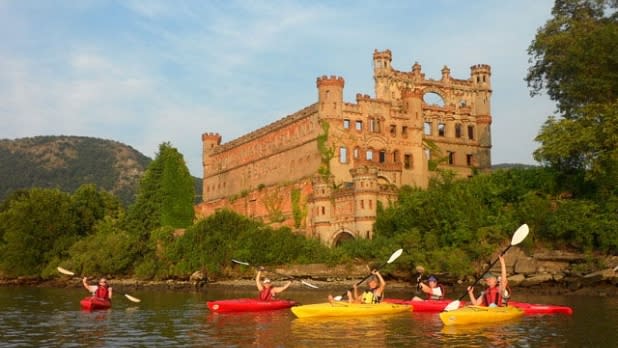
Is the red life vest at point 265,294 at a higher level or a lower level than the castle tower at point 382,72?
lower

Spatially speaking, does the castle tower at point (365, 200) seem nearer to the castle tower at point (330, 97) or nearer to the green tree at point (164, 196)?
the castle tower at point (330, 97)

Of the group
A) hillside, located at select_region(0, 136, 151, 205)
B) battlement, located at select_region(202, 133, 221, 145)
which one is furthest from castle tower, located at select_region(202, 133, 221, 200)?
hillside, located at select_region(0, 136, 151, 205)

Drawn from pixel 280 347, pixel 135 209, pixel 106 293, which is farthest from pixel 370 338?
pixel 135 209

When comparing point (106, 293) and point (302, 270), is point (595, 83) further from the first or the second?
point (106, 293)

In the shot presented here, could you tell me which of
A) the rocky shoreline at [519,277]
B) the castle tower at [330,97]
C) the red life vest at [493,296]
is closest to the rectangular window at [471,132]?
the castle tower at [330,97]

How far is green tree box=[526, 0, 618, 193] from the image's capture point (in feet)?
117

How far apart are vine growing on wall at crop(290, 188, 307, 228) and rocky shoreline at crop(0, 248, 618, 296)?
7.76 metres

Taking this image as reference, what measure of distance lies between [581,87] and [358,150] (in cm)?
1968

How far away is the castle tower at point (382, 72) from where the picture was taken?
198ft

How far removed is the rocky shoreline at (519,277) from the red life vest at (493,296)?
40.3ft

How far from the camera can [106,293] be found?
29.2 meters

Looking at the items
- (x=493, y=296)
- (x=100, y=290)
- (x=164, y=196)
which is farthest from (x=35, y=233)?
(x=493, y=296)

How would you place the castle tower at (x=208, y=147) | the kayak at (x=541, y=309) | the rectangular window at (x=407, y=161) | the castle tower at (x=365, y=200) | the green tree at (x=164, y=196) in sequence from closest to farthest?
the kayak at (x=541, y=309) < the castle tower at (x=365, y=200) < the rectangular window at (x=407, y=161) < the green tree at (x=164, y=196) < the castle tower at (x=208, y=147)

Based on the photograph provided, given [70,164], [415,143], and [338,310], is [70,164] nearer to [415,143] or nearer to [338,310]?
[415,143]
